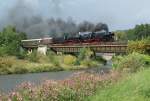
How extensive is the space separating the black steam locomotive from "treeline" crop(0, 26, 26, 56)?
975 cm

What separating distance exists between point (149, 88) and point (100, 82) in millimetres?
3469

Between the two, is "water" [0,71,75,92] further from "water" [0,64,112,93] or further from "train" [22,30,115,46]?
"train" [22,30,115,46]

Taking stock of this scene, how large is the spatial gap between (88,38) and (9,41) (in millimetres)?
19433

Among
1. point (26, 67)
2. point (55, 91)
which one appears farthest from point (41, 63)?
point (55, 91)


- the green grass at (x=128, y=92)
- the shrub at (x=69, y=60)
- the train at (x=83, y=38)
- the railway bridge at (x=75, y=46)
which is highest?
the green grass at (x=128, y=92)

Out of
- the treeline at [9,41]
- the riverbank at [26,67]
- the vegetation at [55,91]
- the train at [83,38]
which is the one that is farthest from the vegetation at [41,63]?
the vegetation at [55,91]

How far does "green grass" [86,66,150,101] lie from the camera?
16.8 m

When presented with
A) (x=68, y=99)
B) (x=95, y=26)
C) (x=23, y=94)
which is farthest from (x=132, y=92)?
(x=95, y=26)

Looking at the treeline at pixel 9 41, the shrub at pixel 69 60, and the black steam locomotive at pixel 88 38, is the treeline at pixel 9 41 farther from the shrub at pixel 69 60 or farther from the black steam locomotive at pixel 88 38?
the shrub at pixel 69 60

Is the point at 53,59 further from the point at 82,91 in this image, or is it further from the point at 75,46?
the point at 82,91

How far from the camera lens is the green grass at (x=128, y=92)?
16797 mm

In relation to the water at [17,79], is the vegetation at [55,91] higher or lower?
higher

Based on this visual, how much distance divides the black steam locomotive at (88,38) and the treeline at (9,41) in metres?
9.75

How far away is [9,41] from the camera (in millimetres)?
119750
